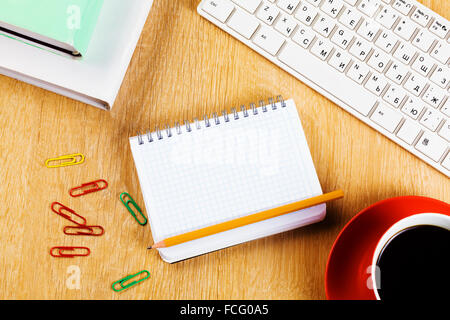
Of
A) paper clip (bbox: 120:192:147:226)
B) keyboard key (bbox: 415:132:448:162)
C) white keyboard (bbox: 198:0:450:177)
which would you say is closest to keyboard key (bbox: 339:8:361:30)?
white keyboard (bbox: 198:0:450:177)

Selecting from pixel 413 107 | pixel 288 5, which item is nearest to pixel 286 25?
pixel 288 5

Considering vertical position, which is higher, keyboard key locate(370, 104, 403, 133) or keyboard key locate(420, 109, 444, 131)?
keyboard key locate(420, 109, 444, 131)

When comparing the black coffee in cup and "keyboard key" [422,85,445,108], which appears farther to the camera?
"keyboard key" [422,85,445,108]

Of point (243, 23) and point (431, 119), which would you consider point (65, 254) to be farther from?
point (431, 119)

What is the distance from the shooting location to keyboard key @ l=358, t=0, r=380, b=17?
71 centimetres

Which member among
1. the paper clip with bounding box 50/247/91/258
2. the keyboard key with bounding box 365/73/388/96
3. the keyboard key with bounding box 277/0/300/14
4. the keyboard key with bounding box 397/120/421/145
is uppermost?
the keyboard key with bounding box 277/0/300/14

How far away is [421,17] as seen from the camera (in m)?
0.71

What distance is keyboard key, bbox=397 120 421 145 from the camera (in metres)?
0.69

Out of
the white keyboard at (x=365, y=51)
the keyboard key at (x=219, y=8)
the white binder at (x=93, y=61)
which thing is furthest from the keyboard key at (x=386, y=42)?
the white binder at (x=93, y=61)

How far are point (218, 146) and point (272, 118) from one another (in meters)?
0.10

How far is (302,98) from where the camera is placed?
0.73 m

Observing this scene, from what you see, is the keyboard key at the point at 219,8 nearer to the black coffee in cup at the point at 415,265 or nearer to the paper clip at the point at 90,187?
the paper clip at the point at 90,187

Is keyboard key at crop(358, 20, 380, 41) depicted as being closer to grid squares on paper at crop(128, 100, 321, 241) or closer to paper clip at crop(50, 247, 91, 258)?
grid squares on paper at crop(128, 100, 321, 241)
